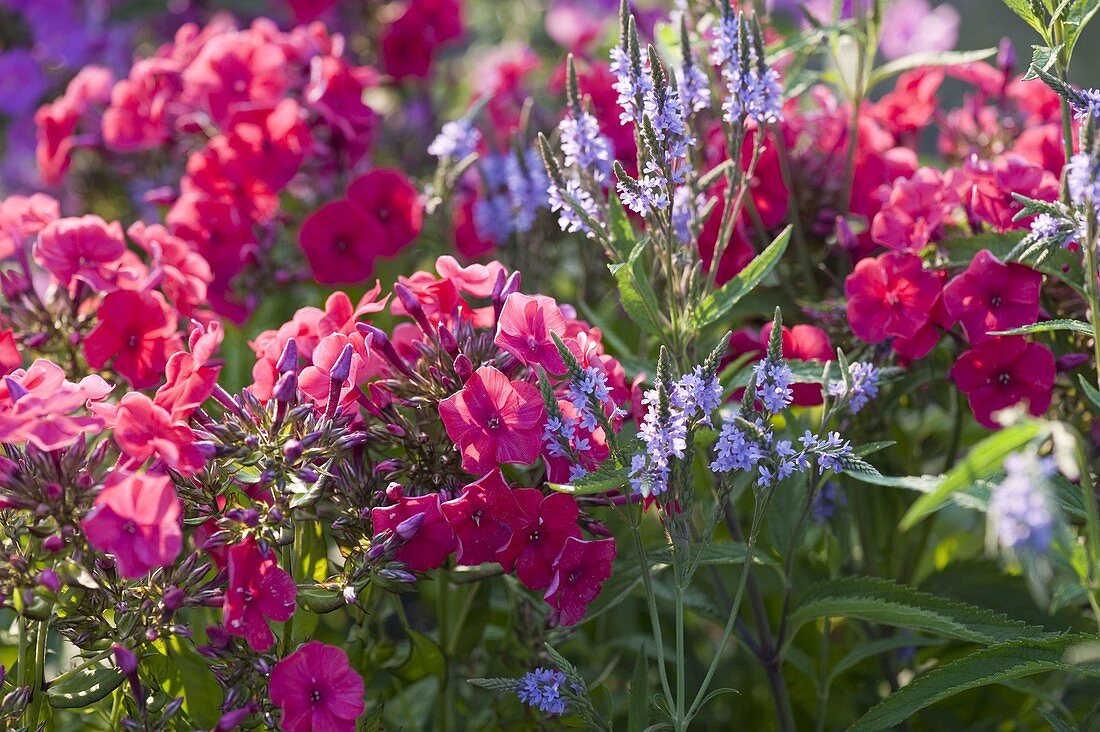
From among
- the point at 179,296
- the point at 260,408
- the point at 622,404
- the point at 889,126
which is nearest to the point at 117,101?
the point at 179,296

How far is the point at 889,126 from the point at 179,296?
4.58 feet

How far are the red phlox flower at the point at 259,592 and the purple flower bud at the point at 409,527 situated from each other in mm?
130

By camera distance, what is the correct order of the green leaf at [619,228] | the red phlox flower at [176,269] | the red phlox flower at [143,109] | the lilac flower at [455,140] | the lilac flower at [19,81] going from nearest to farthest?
the green leaf at [619,228], the red phlox flower at [176,269], the lilac flower at [455,140], the red phlox flower at [143,109], the lilac flower at [19,81]

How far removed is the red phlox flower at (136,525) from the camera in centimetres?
108

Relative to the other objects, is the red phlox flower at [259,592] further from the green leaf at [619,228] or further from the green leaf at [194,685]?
the green leaf at [619,228]

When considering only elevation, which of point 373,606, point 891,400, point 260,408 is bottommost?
point 373,606

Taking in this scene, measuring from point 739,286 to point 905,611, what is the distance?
1.52ft

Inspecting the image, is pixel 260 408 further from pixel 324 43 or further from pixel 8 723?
pixel 324 43

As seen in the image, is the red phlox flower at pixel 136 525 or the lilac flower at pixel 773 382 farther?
the lilac flower at pixel 773 382

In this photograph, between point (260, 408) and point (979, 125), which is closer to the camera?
point (260, 408)

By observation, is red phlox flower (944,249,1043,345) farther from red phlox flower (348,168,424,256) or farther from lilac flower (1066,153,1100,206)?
red phlox flower (348,168,424,256)

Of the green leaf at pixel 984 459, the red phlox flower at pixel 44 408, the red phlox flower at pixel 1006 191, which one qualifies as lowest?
the red phlox flower at pixel 1006 191

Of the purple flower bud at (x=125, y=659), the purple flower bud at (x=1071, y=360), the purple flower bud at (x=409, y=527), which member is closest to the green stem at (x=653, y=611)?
the purple flower bud at (x=409, y=527)

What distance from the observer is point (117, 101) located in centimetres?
226
